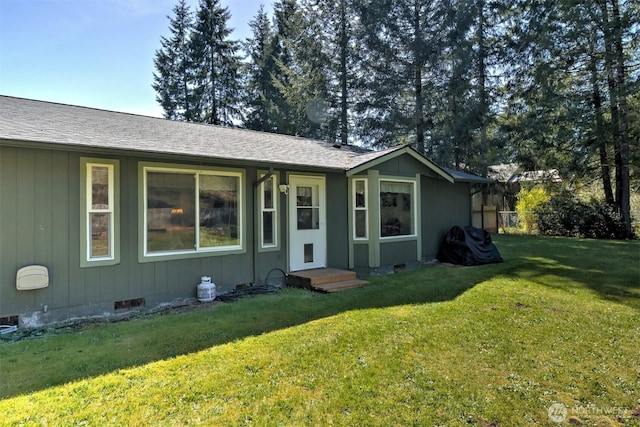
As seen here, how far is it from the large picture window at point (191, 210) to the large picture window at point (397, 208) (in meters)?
3.38

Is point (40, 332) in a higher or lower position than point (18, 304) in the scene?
lower

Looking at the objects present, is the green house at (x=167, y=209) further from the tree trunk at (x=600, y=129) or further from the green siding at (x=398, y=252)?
the tree trunk at (x=600, y=129)

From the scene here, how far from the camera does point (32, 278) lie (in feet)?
14.6

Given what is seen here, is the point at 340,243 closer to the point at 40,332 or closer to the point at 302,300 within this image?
the point at 302,300

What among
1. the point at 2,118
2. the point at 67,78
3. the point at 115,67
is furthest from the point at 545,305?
the point at 115,67

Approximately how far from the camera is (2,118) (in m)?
4.94

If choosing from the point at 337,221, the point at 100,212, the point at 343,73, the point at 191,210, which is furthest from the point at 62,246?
the point at 343,73

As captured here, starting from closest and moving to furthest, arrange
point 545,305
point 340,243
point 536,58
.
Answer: point 545,305
point 340,243
point 536,58

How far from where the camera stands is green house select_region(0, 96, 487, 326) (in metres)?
4.54

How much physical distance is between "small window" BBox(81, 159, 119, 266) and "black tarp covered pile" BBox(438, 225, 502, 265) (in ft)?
25.2

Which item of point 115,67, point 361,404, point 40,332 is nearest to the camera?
point 361,404

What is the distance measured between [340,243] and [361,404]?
5.29m

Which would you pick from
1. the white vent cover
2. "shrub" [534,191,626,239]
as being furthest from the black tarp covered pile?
the white vent cover

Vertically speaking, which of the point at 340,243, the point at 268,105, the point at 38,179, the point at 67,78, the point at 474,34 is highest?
the point at 474,34
